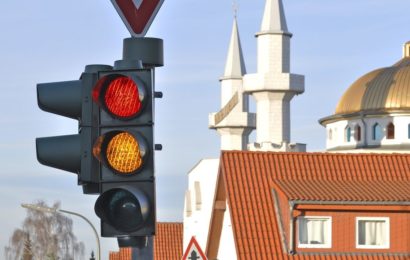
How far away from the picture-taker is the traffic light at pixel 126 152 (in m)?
7.70

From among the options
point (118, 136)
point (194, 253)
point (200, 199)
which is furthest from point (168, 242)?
point (118, 136)

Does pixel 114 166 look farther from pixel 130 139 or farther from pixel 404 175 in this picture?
pixel 404 175

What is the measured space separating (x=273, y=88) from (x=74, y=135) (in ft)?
264

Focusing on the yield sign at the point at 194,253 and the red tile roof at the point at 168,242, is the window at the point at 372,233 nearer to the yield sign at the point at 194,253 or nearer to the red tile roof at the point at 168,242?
the yield sign at the point at 194,253

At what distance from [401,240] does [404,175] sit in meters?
4.03

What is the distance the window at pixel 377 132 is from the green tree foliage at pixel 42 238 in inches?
1049

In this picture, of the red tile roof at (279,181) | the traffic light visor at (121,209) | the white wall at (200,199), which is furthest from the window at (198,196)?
the traffic light visor at (121,209)

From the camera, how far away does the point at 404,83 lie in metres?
99.0

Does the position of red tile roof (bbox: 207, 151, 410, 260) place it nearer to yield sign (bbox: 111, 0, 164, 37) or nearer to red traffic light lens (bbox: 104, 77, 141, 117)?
yield sign (bbox: 111, 0, 164, 37)

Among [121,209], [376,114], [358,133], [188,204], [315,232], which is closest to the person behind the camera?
[121,209]

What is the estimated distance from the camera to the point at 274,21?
92500 millimetres

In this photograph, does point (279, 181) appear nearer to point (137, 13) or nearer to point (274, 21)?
point (137, 13)

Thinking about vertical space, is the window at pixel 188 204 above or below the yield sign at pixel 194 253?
above

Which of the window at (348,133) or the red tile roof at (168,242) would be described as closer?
the red tile roof at (168,242)
